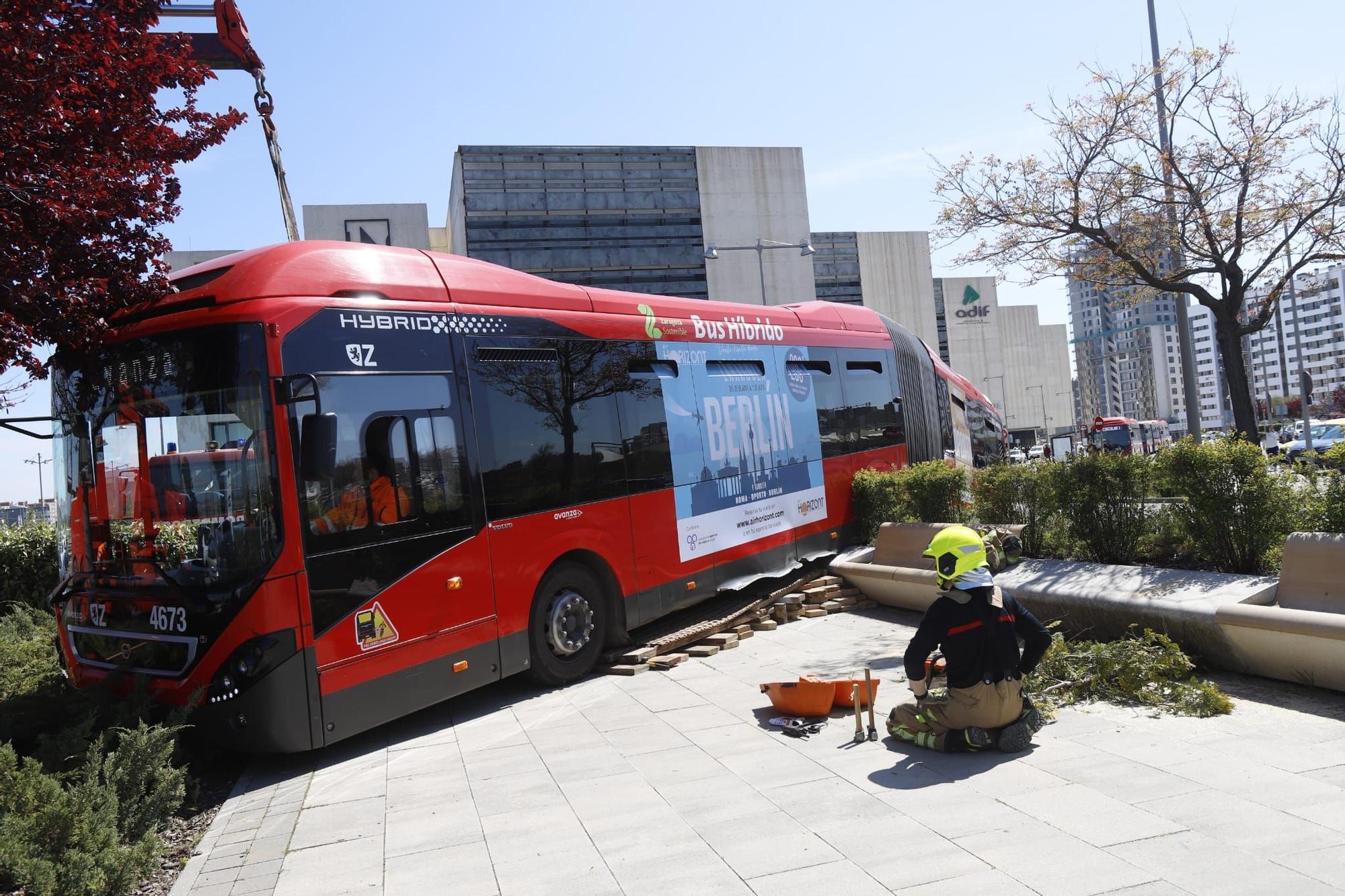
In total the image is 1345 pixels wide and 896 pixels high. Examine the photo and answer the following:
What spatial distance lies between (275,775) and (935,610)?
15.3 feet

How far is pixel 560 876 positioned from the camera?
174 inches

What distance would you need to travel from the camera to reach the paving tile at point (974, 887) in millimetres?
3852

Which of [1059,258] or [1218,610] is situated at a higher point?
[1059,258]

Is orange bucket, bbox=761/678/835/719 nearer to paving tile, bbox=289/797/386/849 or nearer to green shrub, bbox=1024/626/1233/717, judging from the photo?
green shrub, bbox=1024/626/1233/717

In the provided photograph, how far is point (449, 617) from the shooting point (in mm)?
7113

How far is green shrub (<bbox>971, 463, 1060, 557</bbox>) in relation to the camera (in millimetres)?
9938

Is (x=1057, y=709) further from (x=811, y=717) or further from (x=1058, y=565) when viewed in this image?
(x=1058, y=565)

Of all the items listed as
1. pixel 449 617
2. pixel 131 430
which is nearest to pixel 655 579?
pixel 449 617

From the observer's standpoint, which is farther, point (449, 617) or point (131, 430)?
point (449, 617)

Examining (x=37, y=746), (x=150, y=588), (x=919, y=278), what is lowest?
(x=37, y=746)

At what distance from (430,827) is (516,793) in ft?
2.04

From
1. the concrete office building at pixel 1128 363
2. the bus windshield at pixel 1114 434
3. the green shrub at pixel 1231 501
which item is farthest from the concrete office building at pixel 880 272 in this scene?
the green shrub at pixel 1231 501

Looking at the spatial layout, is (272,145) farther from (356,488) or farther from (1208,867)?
(1208,867)

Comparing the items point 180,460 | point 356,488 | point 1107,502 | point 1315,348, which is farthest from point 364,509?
point 1315,348
